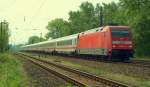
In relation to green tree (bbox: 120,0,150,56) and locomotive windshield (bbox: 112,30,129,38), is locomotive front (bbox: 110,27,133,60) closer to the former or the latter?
locomotive windshield (bbox: 112,30,129,38)

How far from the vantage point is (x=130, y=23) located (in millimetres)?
Result: 52219

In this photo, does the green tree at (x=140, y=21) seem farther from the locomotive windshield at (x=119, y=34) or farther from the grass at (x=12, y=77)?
the grass at (x=12, y=77)

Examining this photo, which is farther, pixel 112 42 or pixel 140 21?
pixel 140 21

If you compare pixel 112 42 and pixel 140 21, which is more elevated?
pixel 140 21

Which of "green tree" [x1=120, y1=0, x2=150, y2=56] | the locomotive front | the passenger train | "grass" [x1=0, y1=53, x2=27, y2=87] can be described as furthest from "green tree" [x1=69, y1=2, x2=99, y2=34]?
"grass" [x1=0, y1=53, x2=27, y2=87]

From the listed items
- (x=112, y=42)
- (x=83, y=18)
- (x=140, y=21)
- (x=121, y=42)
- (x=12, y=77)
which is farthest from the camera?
(x=83, y=18)

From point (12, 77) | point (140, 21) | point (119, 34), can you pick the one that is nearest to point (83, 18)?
point (140, 21)

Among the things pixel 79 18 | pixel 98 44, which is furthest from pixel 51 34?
pixel 98 44

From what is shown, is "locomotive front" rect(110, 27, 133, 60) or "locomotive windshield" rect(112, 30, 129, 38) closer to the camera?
"locomotive front" rect(110, 27, 133, 60)

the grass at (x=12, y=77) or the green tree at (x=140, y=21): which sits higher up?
the green tree at (x=140, y=21)

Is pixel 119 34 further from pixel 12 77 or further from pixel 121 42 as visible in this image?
pixel 12 77

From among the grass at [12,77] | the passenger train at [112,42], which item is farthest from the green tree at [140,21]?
the grass at [12,77]

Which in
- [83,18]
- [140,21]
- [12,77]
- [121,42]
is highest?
[83,18]

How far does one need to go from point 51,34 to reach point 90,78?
142941 millimetres
